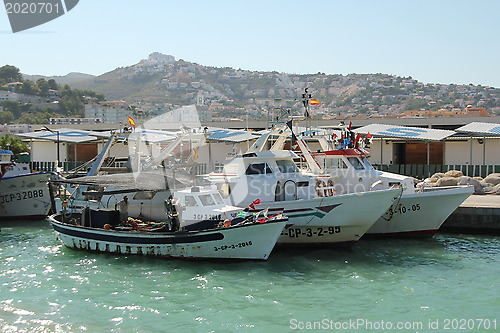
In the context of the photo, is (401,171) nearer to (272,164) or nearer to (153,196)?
(272,164)

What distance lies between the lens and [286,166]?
1983 centimetres

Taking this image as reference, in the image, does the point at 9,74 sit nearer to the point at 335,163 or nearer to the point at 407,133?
the point at 407,133

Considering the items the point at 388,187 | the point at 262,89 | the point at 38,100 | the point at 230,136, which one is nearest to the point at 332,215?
the point at 388,187

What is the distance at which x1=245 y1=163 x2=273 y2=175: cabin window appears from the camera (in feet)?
64.1

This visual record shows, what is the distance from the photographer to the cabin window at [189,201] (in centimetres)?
1773

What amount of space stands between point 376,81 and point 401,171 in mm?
155911

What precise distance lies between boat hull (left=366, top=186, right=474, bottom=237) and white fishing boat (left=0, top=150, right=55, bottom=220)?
17.1 metres

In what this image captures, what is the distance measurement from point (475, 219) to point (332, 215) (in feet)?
24.9

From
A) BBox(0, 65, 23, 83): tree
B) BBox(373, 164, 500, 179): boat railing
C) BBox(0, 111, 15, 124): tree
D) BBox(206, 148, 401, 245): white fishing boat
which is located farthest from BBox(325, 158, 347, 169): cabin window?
BBox(0, 65, 23, 83): tree

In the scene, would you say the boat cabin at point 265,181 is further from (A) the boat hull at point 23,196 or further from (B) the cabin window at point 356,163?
(A) the boat hull at point 23,196

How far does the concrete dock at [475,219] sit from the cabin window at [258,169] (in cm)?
877

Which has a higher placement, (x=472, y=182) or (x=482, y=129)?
(x=482, y=129)

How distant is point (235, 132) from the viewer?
39562 millimetres

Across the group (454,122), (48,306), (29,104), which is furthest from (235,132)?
(29,104)
